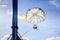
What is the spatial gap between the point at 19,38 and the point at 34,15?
302 cm

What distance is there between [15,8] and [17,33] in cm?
220

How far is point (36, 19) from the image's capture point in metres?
24.4

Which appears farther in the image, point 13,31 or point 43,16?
point 43,16

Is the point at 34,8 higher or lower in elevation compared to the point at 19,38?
higher

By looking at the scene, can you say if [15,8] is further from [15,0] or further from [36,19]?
[36,19]

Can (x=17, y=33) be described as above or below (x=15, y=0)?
below

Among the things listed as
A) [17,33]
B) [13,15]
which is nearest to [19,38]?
[17,33]

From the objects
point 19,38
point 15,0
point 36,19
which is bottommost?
point 19,38

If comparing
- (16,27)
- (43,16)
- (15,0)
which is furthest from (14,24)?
(43,16)

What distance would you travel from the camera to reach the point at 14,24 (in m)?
21.8

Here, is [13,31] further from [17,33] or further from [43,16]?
[43,16]

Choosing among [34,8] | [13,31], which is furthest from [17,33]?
[34,8]

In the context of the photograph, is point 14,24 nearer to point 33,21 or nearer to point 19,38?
point 19,38

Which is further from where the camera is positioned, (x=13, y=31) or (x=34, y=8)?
(x=34, y=8)
